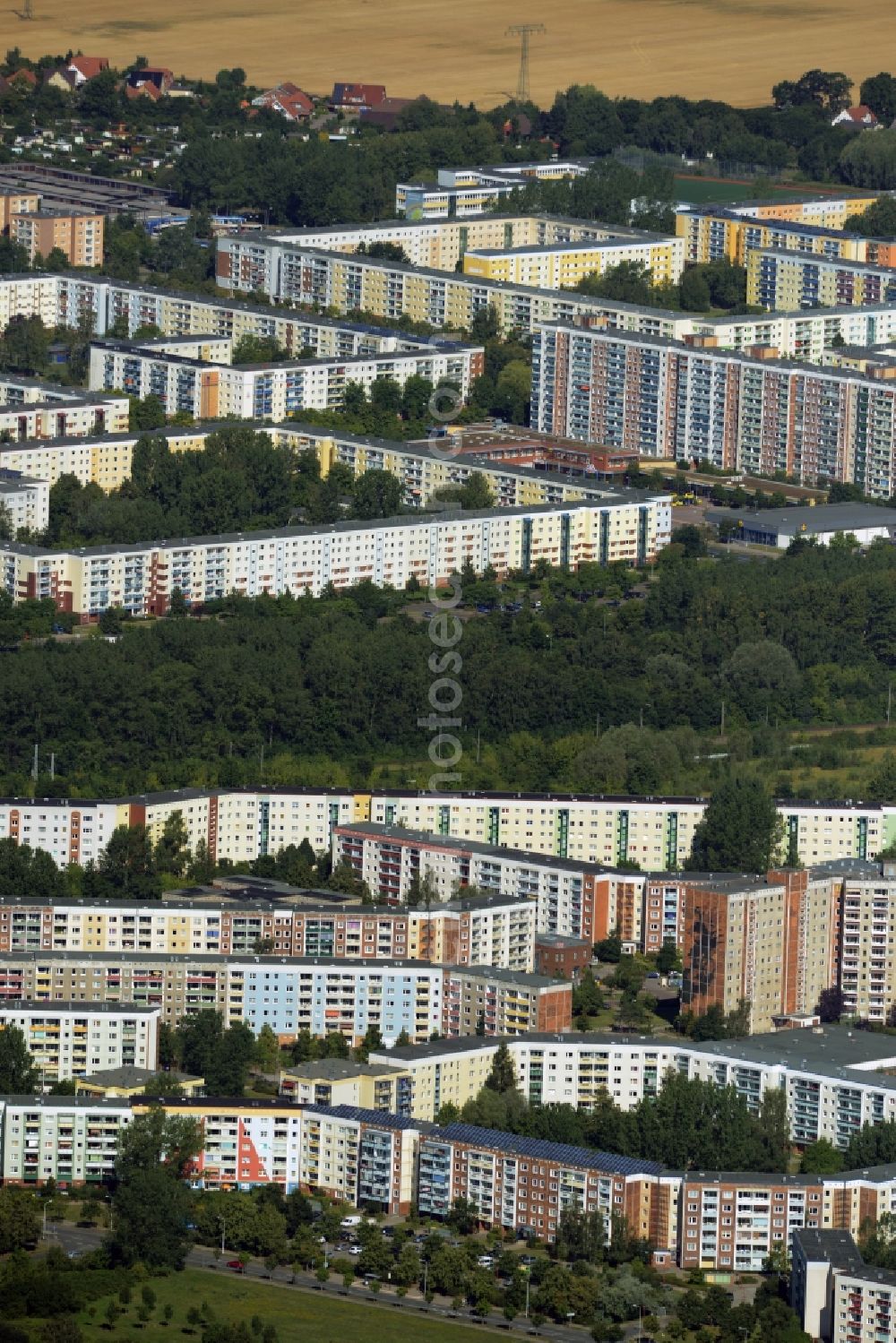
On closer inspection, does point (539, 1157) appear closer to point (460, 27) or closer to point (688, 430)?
point (688, 430)

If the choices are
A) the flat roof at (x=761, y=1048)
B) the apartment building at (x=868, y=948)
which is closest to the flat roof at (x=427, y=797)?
the apartment building at (x=868, y=948)

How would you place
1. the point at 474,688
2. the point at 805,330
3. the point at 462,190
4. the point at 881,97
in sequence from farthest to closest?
the point at 881,97 < the point at 462,190 < the point at 805,330 < the point at 474,688

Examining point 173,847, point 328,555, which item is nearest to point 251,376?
point 328,555

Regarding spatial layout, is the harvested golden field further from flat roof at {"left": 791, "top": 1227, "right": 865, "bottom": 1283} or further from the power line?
flat roof at {"left": 791, "top": 1227, "right": 865, "bottom": 1283}

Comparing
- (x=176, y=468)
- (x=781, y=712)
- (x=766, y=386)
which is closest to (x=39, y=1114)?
(x=781, y=712)

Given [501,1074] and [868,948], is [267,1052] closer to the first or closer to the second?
[501,1074]

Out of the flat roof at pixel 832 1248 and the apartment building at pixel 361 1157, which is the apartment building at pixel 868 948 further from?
the flat roof at pixel 832 1248

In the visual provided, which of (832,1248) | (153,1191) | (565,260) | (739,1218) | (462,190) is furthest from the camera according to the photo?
(462,190)
